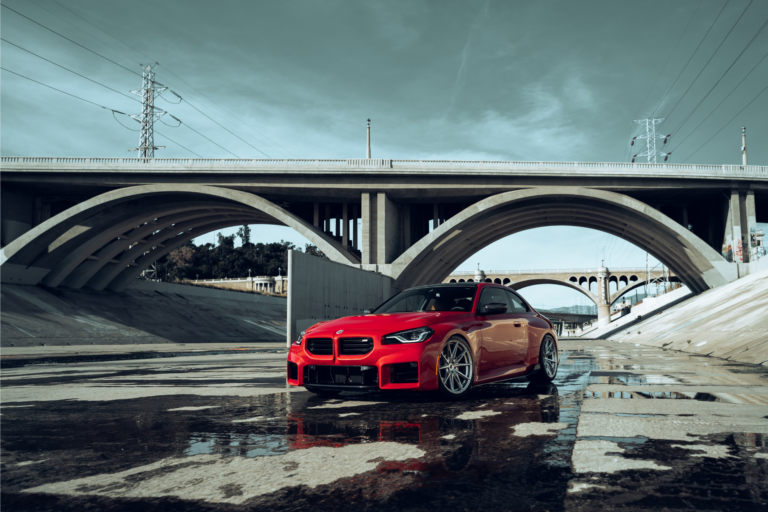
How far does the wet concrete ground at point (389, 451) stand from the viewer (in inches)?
101

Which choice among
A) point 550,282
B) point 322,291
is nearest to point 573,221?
point 322,291

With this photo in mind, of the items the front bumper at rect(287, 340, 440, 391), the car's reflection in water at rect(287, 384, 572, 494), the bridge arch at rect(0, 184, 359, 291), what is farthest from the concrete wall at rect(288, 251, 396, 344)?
the car's reflection in water at rect(287, 384, 572, 494)

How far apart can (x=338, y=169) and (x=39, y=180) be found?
62.5 ft

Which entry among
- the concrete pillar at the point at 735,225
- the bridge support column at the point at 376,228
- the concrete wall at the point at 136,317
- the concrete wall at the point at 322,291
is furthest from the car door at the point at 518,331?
the concrete pillar at the point at 735,225

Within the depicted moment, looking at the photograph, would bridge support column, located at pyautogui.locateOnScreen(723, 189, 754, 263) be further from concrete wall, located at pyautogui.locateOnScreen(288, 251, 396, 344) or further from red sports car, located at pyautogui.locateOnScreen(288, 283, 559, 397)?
red sports car, located at pyautogui.locateOnScreen(288, 283, 559, 397)

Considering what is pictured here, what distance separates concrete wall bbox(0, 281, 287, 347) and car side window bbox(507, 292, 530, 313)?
27.4 meters

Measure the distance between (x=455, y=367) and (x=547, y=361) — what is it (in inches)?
90.8

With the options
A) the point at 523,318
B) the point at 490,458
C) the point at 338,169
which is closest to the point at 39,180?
the point at 338,169

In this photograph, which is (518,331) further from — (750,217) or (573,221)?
(573,221)

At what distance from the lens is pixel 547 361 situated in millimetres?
7660

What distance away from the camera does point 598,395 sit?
608cm

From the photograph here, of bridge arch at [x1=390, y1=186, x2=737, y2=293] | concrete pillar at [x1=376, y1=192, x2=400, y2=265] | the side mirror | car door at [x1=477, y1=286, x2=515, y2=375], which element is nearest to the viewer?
the side mirror

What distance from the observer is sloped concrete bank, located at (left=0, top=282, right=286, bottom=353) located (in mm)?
29781

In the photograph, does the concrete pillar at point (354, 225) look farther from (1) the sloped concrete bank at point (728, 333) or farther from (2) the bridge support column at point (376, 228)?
(1) the sloped concrete bank at point (728, 333)
